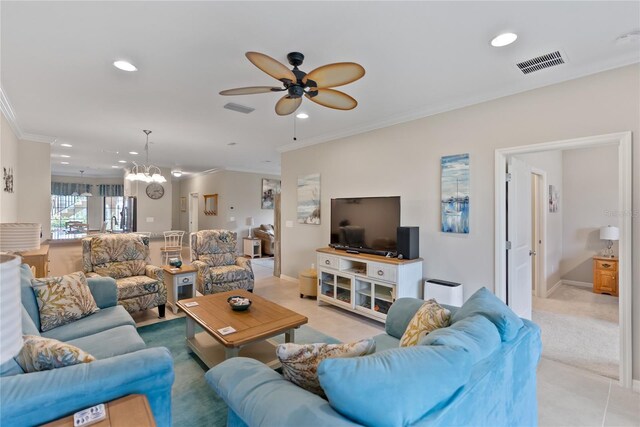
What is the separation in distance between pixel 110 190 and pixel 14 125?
310 inches

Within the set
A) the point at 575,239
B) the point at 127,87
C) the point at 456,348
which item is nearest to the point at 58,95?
the point at 127,87

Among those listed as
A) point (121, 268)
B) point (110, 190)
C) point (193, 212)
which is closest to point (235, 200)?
point (193, 212)

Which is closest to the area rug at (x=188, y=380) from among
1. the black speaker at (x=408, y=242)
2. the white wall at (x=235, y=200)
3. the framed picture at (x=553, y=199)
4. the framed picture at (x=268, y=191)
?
the black speaker at (x=408, y=242)

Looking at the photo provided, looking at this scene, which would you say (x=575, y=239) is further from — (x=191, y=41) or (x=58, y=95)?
(x=58, y=95)

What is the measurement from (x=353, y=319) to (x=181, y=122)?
11.9 ft

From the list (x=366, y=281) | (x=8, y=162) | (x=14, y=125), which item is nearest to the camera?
(x=366, y=281)

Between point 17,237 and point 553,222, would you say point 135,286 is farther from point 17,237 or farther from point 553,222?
point 553,222

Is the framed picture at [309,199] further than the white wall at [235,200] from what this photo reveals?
No

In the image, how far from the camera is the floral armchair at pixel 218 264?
431 cm

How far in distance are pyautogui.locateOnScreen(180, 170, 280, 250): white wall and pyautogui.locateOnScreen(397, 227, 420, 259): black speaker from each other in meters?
6.25

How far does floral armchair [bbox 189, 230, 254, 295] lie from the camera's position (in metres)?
4.31

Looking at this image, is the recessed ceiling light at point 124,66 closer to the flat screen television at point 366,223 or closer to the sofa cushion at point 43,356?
the sofa cushion at point 43,356

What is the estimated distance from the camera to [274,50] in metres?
2.30

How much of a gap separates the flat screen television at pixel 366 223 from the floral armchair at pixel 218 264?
4.97 ft
